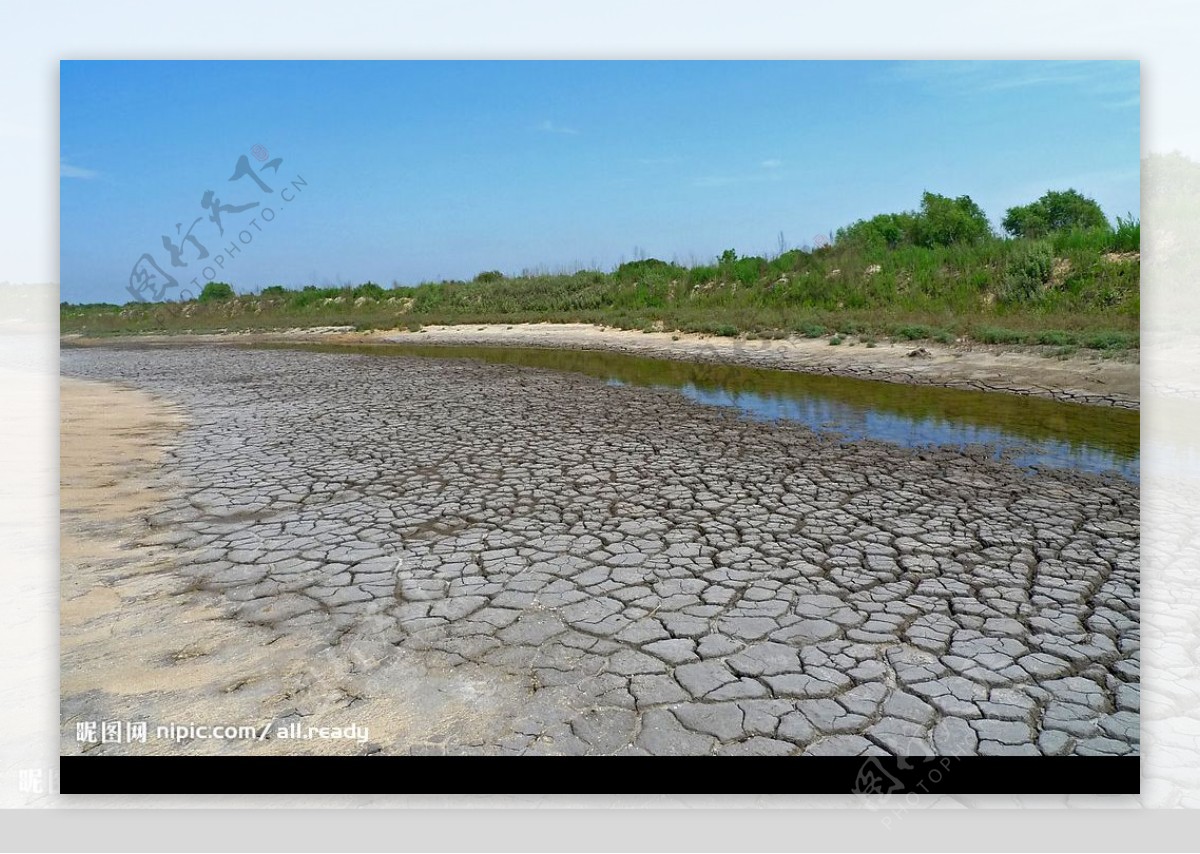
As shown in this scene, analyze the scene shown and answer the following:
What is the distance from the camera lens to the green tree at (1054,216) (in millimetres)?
8984

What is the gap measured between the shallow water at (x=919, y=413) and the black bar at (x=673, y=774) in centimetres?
364

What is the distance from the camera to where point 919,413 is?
301 inches

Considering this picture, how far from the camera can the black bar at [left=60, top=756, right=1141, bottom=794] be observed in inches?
86.2

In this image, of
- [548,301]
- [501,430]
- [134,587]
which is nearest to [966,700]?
[134,587]

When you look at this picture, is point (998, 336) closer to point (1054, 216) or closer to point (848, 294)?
point (1054, 216)

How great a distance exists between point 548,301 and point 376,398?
1144 centimetres

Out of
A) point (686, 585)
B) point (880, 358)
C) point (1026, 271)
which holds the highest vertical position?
point (1026, 271)

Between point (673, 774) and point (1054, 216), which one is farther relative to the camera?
point (1054, 216)

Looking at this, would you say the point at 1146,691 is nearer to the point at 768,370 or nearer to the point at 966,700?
the point at 966,700

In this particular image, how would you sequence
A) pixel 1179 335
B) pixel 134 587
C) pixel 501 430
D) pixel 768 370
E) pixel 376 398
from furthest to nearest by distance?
pixel 768 370, pixel 376 398, pixel 501 430, pixel 1179 335, pixel 134 587

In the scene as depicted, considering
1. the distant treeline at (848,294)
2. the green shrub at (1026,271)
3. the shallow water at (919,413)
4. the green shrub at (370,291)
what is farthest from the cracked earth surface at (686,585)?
the green shrub at (370,291)

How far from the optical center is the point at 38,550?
3.49 metres

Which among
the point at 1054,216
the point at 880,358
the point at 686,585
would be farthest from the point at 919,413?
the point at 686,585

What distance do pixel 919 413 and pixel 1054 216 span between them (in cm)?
399
